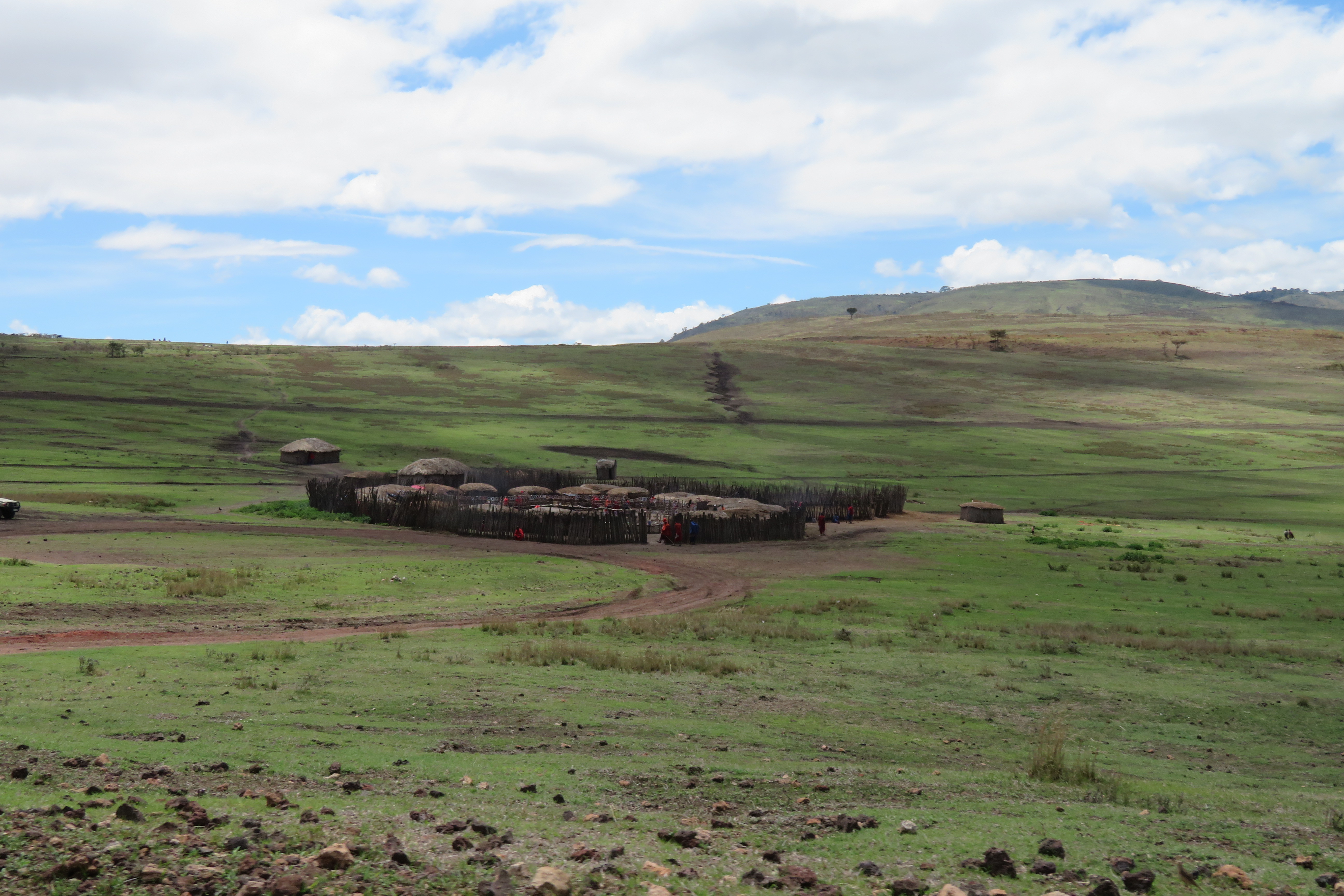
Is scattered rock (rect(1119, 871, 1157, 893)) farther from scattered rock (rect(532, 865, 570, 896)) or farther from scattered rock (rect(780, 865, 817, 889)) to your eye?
scattered rock (rect(532, 865, 570, 896))

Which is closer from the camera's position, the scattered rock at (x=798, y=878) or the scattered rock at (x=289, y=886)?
the scattered rock at (x=289, y=886)

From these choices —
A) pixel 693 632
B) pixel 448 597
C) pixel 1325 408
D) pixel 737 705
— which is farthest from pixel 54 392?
pixel 1325 408

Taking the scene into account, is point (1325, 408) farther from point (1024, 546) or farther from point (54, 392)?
point (54, 392)

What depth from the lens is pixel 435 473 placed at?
60.4 metres

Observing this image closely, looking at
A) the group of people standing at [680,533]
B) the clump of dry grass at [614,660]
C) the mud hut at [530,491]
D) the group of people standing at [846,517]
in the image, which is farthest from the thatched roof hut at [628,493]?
the clump of dry grass at [614,660]

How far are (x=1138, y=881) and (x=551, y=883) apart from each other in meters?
4.43

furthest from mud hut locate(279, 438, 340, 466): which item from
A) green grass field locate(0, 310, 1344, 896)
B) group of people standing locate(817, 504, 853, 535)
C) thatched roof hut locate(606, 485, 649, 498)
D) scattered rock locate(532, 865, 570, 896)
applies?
scattered rock locate(532, 865, 570, 896)

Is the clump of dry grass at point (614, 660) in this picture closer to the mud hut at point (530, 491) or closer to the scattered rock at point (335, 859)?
the scattered rock at point (335, 859)

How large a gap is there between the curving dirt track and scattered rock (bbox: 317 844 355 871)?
47.6 feet

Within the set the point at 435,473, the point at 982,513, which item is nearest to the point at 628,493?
the point at 435,473

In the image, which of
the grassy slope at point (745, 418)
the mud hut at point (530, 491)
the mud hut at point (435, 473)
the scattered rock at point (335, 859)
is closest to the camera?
the scattered rock at point (335, 859)

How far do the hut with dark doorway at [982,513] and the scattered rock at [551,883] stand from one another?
1914 inches

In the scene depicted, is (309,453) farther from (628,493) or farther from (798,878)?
(798,878)

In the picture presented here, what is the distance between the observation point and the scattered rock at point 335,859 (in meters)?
7.41
